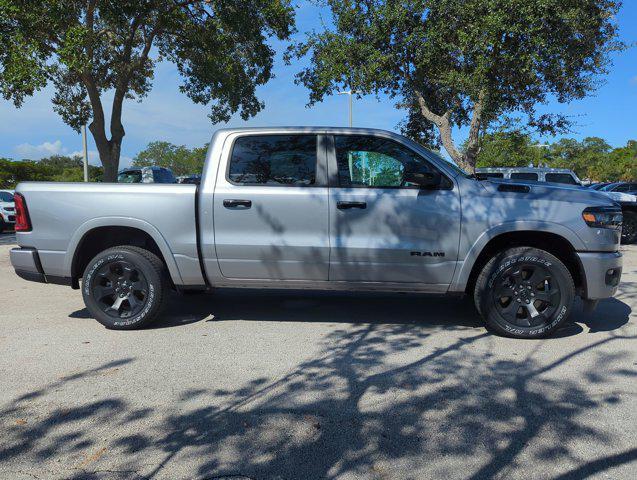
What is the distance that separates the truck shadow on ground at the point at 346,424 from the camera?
2584 millimetres

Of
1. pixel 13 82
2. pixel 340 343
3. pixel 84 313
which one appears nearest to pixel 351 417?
pixel 340 343

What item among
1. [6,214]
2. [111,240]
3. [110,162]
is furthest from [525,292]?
[6,214]

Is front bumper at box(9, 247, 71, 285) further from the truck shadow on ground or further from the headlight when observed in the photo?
the headlight

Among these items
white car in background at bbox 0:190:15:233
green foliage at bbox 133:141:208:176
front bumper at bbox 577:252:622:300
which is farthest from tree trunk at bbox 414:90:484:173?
green foliage at bbox 133:141:208:176

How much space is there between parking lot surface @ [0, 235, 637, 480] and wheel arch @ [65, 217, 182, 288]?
0.65m

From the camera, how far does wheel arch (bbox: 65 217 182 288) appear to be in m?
4.82

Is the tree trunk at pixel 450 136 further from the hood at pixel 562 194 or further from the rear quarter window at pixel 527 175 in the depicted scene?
the hood at pixel 562 194

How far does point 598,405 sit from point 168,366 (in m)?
3.10

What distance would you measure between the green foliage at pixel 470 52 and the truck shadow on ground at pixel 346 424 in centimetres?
1073

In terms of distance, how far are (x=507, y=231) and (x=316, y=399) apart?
2.36 meters

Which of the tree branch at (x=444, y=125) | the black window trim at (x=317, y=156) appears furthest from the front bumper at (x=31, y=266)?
the tree branch at (x=444, y=125)

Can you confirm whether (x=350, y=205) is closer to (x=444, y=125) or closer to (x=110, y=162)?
(x=110, y=162)

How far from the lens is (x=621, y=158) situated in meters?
71.0

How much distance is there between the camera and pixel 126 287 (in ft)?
16.3
